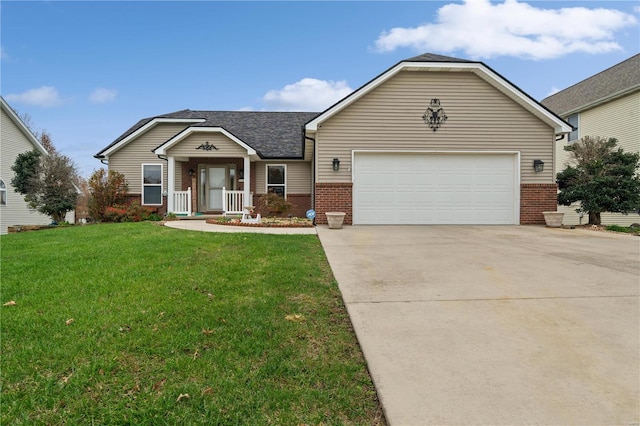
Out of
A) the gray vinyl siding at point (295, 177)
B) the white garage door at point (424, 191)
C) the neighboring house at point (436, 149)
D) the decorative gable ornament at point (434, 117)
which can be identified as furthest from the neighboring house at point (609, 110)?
the gray vinyl siding at point (295, 177)

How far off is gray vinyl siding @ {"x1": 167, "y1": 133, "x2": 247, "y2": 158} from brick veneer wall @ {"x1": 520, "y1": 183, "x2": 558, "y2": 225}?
1037cm

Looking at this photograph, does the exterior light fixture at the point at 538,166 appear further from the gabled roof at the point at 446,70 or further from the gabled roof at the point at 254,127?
the gabled roof at the point at 254,127

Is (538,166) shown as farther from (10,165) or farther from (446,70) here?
(10,165)

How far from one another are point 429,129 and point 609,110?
11598 mm

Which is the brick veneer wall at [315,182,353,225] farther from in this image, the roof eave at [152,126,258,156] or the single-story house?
the single-story house

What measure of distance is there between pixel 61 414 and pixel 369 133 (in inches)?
422

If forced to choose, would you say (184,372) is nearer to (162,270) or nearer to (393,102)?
(162,270)

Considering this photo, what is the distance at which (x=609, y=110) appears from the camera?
54.6ft

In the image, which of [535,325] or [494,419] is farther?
[535,325]

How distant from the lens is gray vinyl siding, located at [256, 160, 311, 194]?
51.1 ft

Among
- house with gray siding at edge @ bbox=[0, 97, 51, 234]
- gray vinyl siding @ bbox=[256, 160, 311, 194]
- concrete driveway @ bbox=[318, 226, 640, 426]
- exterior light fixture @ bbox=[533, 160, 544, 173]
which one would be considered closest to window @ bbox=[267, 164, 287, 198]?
gray vinyl siding @ bbox=[256, 160, 311, 194]

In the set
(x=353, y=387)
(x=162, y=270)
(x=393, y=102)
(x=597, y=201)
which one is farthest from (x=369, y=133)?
(x=353, y=387)

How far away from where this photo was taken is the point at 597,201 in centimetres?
1082

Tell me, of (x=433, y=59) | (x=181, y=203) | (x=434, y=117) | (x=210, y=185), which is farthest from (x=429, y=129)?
(x=181, y=203)
